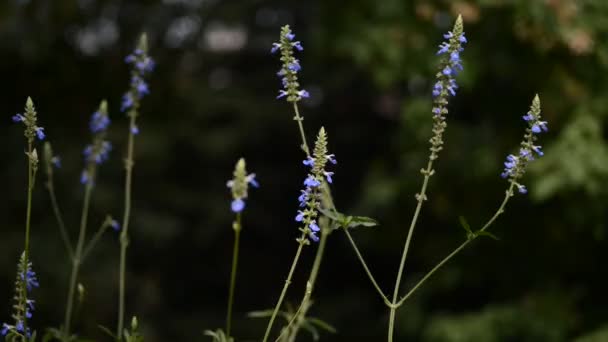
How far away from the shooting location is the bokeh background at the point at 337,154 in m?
6.56

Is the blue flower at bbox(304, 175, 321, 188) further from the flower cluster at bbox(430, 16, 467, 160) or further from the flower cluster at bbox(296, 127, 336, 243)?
the flower cluster at bbox(430, 16, 467, 160)

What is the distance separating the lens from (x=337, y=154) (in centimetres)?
1088

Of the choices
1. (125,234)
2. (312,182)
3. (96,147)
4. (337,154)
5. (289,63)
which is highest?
(337,154)

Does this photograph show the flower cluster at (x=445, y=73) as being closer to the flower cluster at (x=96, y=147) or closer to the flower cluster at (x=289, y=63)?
the flower cluster at (x=289, y=63)

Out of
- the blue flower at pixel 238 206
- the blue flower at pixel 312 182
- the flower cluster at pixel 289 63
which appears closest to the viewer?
the blue flower at pixel 238 206

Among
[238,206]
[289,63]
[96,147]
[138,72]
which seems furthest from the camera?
[96,147]

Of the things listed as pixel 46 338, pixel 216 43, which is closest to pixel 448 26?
pixel 216 43

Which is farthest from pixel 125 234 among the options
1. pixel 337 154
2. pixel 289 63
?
pixel 337 154

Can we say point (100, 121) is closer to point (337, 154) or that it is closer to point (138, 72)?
point (138, 72)

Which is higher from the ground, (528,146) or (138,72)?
(138,72)

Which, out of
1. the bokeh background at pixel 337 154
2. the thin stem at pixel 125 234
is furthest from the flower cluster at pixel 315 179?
the bokeh background at pixel 337 154

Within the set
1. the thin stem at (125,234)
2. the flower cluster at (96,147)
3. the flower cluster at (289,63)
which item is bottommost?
the thin stem at (125,234)

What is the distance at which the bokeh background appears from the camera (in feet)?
21.5

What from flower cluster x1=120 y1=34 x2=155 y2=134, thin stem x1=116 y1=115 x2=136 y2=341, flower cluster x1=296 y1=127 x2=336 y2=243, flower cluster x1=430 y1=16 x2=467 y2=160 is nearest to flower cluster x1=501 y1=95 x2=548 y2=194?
flower cluster x1=430 y1=16 x2=467 y2=160
